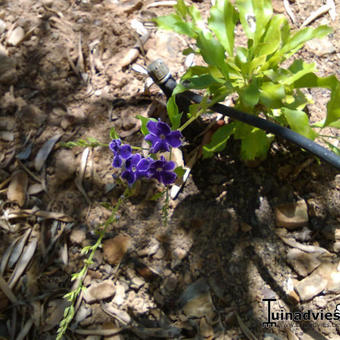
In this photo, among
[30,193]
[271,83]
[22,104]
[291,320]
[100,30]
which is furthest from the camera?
[100,30]

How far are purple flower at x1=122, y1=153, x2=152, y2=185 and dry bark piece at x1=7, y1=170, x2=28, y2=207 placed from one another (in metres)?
0.99

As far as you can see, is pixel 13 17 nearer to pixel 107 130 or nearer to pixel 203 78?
pixel 107 130

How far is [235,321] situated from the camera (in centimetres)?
186

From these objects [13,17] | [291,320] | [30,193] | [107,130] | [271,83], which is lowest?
[291,320]

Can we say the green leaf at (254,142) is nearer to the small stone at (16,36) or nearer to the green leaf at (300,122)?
the green leaf at (300,122)

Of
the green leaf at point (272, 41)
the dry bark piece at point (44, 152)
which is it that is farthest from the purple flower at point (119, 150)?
the dry bark piece at point (44, 152)

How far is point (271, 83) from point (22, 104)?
5.84ft

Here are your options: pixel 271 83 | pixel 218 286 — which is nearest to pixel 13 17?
pixel 271 83

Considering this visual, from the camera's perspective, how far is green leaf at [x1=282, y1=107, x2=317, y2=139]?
173 cm

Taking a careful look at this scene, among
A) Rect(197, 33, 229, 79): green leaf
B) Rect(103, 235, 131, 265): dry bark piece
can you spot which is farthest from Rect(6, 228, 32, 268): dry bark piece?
Rect(197, 33, 229, 79): green leaf

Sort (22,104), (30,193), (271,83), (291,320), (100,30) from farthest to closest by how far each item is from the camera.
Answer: (100,30)
(22,104)
(30,193)
(291,320)
(271,83)

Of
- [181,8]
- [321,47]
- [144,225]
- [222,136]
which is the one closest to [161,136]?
[222,136]

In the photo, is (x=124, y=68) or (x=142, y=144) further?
(x=124, y=68)

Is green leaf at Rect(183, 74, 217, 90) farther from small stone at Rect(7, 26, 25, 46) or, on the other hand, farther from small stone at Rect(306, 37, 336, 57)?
small stone at Rect(7, 26, 25, 46)
